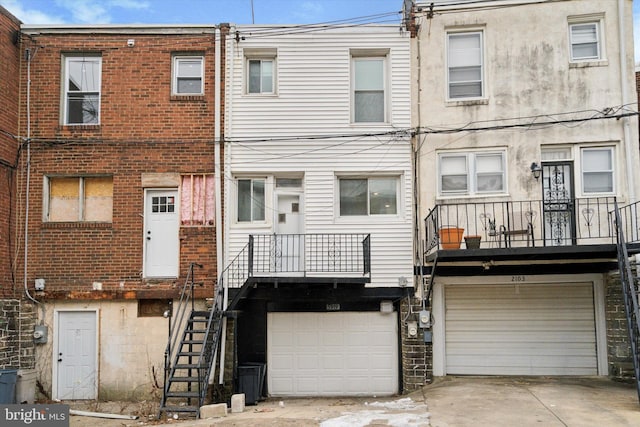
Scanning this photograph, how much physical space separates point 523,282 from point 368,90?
217 inches

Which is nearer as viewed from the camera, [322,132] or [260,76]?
[322,132]

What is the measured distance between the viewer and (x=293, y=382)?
43.2 ft

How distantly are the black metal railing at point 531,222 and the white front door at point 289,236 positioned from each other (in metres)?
2.82

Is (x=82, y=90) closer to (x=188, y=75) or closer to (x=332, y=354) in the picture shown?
(x=188, y=75)

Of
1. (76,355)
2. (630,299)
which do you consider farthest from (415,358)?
(76,355)

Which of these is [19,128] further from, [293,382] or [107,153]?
[293,382]

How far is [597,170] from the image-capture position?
12641 millimetres

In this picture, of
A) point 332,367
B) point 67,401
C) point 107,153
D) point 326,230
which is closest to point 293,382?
point 332,367

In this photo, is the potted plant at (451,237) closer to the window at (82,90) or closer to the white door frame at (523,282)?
the white door frame at (523,282)

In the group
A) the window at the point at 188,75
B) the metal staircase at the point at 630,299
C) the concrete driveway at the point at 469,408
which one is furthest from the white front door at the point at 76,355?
the metal staircase at the point at 630,299

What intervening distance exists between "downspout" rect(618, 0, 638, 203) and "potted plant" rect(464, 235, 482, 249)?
3485 millimetres

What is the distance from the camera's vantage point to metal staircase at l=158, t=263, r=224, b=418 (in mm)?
11156

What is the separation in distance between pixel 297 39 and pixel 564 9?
233 inches

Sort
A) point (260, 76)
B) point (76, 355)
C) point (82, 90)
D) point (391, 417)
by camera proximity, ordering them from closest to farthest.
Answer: point (391, 417), point (76, 355), point (82, 90), point (260, 76)
